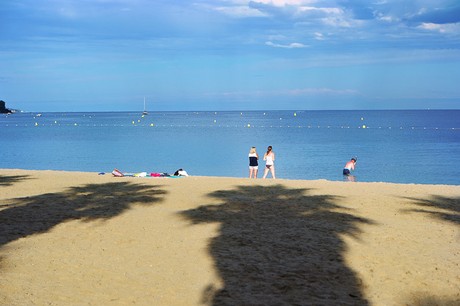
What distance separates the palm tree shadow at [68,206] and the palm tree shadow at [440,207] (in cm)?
742

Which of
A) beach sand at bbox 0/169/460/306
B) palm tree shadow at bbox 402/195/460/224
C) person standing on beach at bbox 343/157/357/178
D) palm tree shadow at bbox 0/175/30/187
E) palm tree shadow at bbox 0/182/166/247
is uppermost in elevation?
palm tree shadow at bbox 402/195/460/224

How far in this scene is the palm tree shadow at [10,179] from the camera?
60.1 feet

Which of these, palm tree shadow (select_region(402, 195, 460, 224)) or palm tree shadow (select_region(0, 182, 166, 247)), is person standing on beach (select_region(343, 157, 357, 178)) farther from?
palm tree shadow (select_region(0, 182, 166, 247))

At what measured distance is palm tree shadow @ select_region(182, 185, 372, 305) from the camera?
7023 millimetres

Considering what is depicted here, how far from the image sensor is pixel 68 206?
13.2 meters

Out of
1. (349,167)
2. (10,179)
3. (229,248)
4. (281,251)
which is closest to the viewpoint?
(281,251)

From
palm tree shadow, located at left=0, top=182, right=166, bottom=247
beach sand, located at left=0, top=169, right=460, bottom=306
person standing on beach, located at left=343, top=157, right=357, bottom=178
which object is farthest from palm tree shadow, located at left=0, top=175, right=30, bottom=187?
person standing on beach, located at left=343, top=157, right=357, bottom=178

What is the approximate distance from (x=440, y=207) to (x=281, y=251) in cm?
659

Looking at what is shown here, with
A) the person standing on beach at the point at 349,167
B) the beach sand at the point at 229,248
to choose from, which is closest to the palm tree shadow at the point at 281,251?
the beach sand at the point at 229,248

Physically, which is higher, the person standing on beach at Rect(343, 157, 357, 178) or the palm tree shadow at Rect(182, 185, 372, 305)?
the palm tree shadow at Rect(182, 185, 372, 305)

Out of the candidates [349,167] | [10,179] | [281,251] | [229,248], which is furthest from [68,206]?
[349,167]

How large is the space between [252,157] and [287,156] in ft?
90.7

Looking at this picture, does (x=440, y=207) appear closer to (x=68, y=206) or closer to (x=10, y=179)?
(x=68, y=206)

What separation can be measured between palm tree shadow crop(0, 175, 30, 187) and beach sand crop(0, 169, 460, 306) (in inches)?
135
